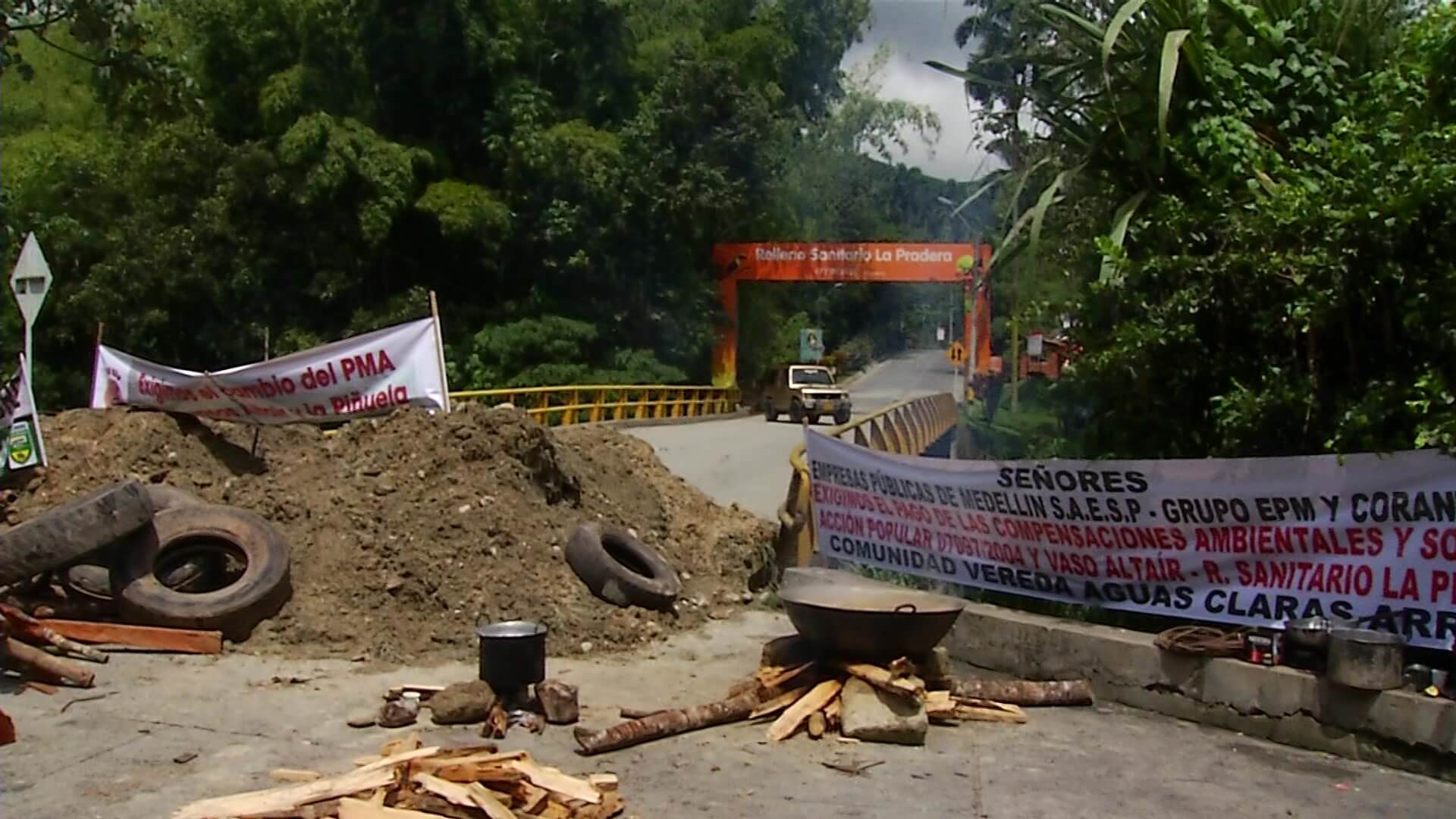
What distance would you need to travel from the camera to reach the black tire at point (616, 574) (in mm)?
10664

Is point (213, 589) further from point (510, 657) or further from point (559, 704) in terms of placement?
point (559, 704)

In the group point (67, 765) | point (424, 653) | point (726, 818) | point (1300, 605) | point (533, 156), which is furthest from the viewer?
point (533, 156)

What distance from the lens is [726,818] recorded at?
6.15m

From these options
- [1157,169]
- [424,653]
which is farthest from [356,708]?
[1157,169]

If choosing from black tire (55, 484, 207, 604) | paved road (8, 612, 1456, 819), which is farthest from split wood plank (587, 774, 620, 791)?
black tire (55, 484, 207, 604)

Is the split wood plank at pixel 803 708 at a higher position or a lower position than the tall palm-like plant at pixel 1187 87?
lower

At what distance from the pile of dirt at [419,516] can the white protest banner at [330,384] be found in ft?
0.78

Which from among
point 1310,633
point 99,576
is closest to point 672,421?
point 99,576

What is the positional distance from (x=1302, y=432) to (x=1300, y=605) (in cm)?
136

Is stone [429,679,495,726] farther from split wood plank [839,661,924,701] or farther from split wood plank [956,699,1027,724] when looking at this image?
split wood plank [956,699,1027,724]

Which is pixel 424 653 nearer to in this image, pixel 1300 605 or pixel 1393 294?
pixel 1300 605

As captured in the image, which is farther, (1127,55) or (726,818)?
(1127,55)

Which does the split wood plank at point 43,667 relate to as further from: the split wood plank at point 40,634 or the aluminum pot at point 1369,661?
the aluminum pot at point 1369,661

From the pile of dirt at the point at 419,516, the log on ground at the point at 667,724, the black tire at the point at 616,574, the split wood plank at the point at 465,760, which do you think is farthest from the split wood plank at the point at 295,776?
the black tire at the point at 616,574
